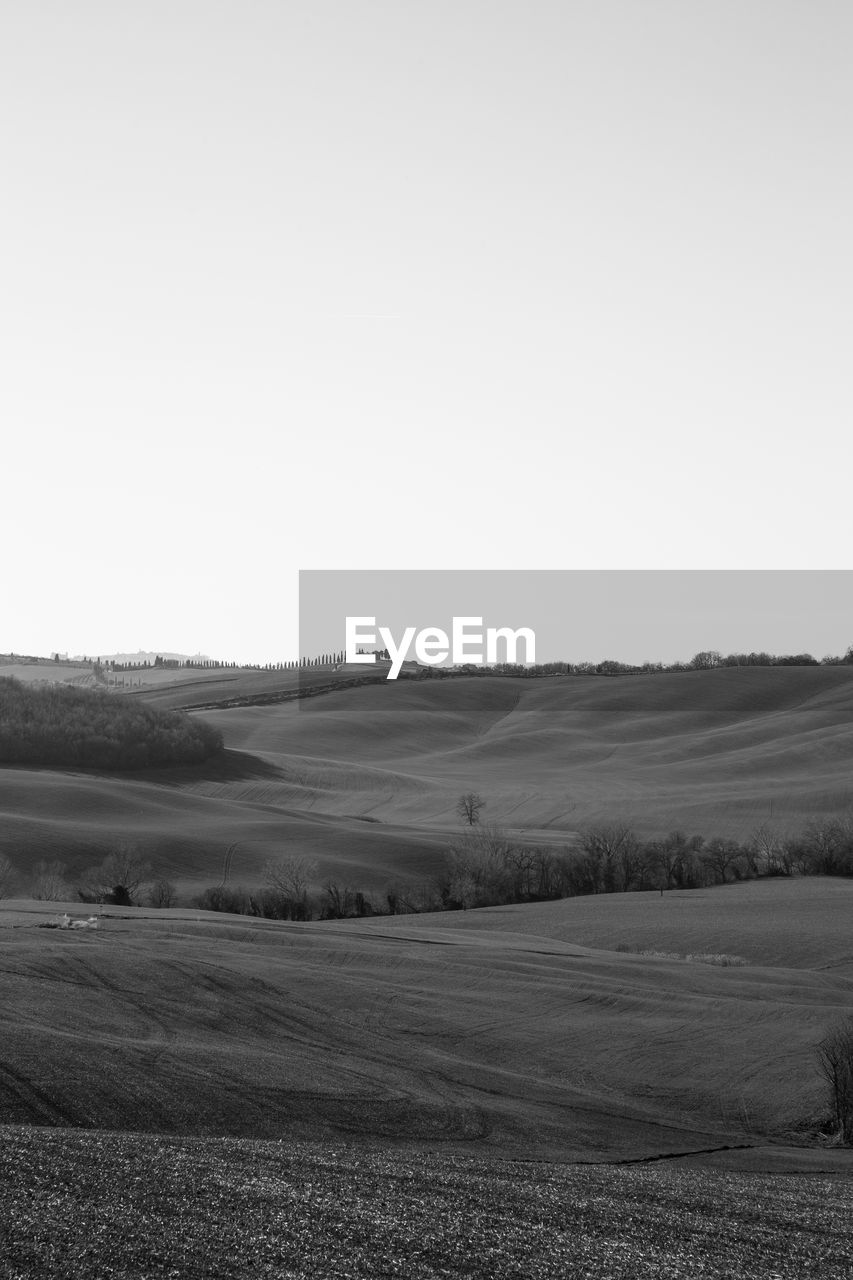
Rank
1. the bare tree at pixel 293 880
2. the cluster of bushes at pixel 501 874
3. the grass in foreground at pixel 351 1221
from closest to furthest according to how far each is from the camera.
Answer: the grass in foreground at pixel 351 1221 < the bare tree at pixel 293 880 < the cluster of bushes at pixel 501 874

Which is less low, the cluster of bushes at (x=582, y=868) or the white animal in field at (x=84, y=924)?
the white animal in field at (x=84, y=924)

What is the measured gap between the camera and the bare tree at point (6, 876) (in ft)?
181

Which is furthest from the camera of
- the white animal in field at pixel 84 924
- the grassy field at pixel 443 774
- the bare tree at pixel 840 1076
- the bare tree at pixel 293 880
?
the grassy field at pixel 443 774

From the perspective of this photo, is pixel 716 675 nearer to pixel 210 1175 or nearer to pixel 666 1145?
pixel 666 1145

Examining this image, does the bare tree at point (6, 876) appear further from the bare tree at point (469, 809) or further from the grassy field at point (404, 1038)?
the bare tree at point (469, 809)

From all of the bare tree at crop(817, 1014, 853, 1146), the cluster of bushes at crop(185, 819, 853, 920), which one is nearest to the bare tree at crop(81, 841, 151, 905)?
the cluster of bushes at crop(185, 819, 853, 920)

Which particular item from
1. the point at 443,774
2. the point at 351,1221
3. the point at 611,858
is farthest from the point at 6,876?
the point at 443,774

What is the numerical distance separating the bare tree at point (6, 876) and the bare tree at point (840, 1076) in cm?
4117

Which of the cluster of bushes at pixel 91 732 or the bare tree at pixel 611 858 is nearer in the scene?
the bare tree at pixel 611 858

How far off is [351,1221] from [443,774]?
100470mm

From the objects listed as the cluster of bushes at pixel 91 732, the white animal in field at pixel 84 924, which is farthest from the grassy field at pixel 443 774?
the white animal in field at pixel 84 924

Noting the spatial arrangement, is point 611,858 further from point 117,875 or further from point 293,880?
point 117,875

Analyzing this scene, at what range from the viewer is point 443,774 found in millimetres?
109312

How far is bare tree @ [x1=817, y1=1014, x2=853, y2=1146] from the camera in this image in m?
20.5
